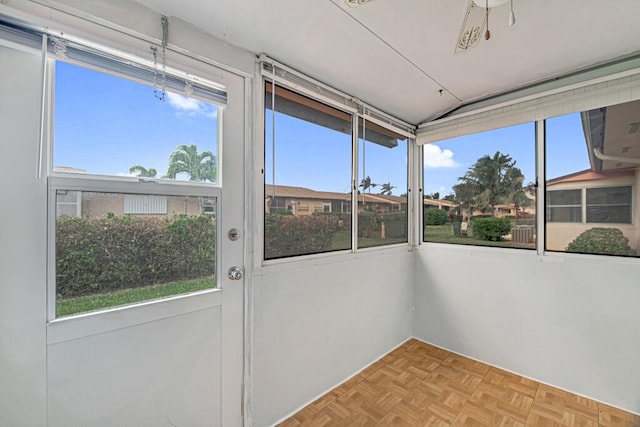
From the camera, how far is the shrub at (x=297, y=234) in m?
1.69

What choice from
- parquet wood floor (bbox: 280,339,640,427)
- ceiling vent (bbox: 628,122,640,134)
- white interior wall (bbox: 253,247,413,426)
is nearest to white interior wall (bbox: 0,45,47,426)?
white interior wall (bbox: 253,247,413,426)

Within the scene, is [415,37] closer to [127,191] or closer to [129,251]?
[127,191]

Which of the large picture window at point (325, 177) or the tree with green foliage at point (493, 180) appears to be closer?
the large picture window at point (325, 177)

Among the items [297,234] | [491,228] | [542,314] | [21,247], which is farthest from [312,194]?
[542,314]

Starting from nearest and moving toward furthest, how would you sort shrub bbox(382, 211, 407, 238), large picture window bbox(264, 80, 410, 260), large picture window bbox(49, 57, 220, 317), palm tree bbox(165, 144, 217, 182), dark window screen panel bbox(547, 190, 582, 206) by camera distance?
large picture window bbox(49, 57, 220, 317) < palm tree bbox(165, 144, 217, 182) < large picture window bbox(264, 80, 410, 260) < dark window screen panel bbox(547, 190, 582, 206) < shrub bbox(382, 211, 407, 238)

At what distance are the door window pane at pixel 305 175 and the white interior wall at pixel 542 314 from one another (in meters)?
1.19

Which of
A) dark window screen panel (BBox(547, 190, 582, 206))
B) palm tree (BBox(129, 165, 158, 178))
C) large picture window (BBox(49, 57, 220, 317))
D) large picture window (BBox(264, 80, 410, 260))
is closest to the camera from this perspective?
large picture window (BBox(49, 57, 220, 317))

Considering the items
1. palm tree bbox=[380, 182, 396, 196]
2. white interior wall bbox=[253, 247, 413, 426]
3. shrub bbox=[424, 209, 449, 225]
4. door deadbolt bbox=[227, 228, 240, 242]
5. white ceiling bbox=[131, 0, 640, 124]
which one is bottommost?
white interior wall bbox=[253, 247, 413, 426]

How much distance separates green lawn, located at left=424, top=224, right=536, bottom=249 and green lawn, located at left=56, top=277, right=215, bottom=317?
216cm

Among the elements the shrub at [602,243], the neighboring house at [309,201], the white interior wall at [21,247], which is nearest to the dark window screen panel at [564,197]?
the shrub at [602,243]

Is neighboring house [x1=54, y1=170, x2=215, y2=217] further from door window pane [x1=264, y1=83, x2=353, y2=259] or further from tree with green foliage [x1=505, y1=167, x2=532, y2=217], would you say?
tree with green foliage [x1=505, y1=167, x2=532, y2=217]

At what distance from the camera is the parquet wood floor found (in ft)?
5.56

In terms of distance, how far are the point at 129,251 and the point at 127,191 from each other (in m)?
0.26

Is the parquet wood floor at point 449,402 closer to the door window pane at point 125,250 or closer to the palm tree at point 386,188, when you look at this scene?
the door window pane at point 125,250
